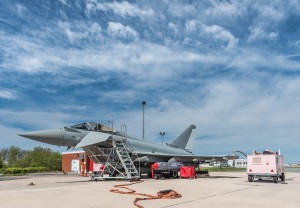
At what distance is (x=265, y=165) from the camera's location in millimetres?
18172

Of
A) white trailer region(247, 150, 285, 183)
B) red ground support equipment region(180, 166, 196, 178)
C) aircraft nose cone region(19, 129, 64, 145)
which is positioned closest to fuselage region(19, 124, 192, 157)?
aircraft nose cone region(19, 129, 64, 145)

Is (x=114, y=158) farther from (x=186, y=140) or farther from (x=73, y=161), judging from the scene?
(x=73, y=161)

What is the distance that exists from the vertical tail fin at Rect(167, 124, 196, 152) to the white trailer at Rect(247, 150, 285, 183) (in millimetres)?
12617

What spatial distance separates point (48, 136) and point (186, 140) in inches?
661

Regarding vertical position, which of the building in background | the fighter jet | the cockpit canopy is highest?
the cockpit canopy

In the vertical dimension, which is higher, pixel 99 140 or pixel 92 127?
pixel 92 127

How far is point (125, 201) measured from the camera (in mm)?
8938

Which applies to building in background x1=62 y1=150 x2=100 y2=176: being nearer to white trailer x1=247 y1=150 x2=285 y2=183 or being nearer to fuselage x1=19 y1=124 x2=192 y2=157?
fuselage x1=19 y1=124 x2=192 y2=157

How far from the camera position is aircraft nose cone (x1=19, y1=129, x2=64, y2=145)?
17.6 m

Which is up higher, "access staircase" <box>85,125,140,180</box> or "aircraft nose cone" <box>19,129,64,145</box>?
"aircraft nose cone" <box>19,129,64,145</box>

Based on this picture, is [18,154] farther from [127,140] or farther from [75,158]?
[127,140]

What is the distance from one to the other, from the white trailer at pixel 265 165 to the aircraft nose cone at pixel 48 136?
12.0 meters

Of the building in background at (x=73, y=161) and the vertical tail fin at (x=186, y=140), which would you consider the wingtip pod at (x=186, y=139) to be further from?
the building in background at (x=73, y=161)

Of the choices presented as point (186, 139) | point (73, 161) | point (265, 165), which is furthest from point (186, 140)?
point (73, 161)
